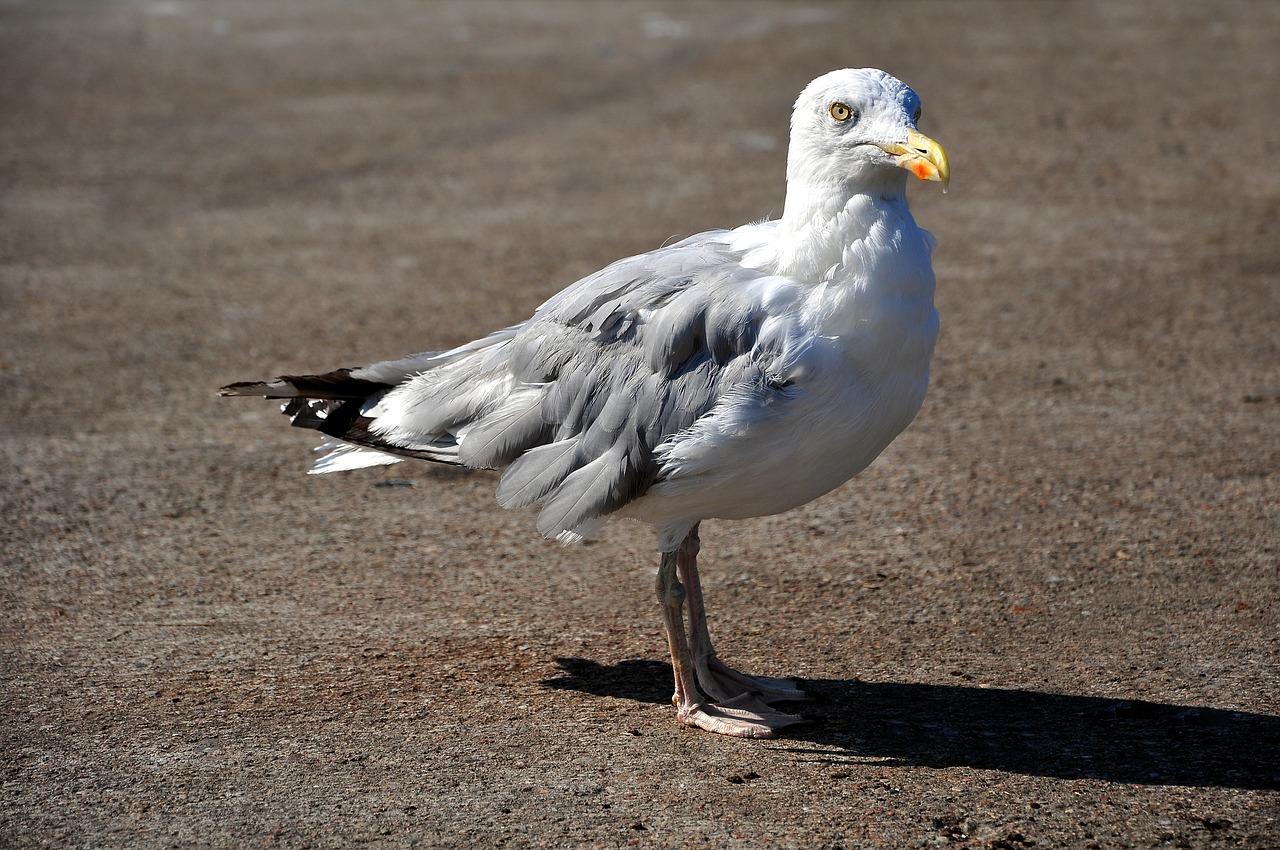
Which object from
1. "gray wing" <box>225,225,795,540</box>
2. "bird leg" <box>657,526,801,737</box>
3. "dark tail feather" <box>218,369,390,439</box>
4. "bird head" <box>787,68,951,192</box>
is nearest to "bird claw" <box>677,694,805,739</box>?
"bird leg" <box>657,526,801,737</box>

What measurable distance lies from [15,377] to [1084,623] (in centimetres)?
565

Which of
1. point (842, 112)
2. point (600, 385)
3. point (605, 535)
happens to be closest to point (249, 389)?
point (600, 385)

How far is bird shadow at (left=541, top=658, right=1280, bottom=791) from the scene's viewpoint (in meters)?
4.15

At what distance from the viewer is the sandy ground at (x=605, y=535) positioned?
13.5 ft

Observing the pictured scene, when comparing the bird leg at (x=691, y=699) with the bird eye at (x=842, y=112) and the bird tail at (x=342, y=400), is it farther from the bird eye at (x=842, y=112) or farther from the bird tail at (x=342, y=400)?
the bird eye at (x=842, y=112)

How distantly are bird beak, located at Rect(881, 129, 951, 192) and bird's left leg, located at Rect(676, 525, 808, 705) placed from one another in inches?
56.4

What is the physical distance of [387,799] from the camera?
13.3ft

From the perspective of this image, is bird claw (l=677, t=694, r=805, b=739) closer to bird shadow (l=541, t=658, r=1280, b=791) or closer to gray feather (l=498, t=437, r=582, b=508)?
bird shadow (l=541, t=658, r=1280, b=791)

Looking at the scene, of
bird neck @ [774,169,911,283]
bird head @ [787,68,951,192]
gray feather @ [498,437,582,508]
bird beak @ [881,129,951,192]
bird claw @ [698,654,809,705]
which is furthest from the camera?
bird claw @ [698,654,809,705]

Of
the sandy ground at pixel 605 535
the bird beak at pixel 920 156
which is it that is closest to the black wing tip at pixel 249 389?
the sandy ground at pixel 605 535

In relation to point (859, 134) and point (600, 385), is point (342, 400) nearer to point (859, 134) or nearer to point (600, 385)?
point (600, 385)

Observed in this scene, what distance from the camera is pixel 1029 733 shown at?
437 centimetres

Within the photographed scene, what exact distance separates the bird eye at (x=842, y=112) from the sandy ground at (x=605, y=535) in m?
1.90

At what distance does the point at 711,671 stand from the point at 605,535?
144 cm
